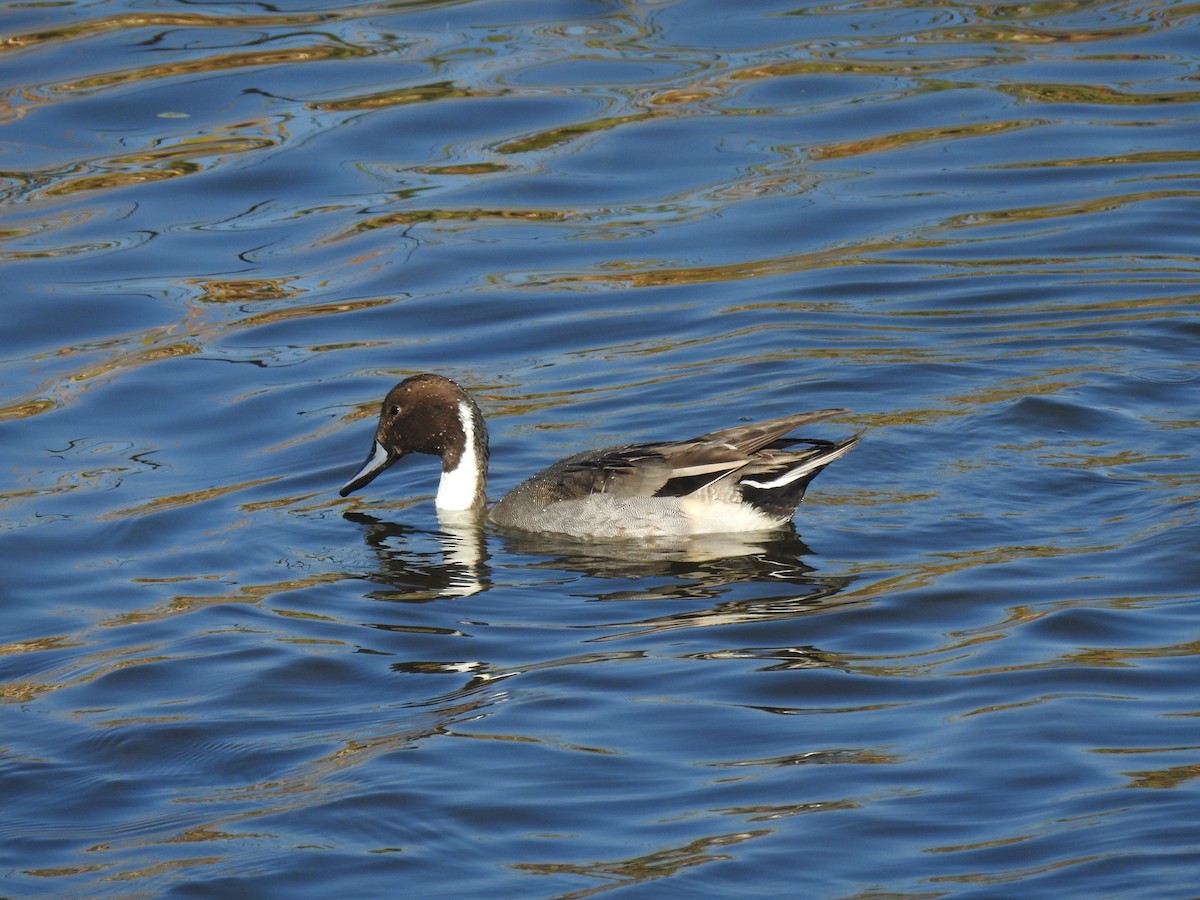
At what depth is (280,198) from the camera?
14266 mm

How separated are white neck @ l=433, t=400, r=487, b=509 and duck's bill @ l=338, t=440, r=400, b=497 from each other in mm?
353

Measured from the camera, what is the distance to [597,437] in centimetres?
1000

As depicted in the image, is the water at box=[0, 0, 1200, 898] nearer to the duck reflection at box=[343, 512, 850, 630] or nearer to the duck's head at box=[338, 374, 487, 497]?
the duck reflection at box=[343, 512, 850, 630]

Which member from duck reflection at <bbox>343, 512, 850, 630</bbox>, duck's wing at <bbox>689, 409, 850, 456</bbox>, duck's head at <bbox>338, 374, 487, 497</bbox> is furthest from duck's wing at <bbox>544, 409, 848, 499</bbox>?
duck's head at <bbox>338, 374, 487, 497</bbox>

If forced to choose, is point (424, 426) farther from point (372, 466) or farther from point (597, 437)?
point (597, 437)

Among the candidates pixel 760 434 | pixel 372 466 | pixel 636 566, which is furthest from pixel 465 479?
pixel 760 434

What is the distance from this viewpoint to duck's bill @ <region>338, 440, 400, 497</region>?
31.7ft

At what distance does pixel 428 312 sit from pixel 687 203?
2.36 meters

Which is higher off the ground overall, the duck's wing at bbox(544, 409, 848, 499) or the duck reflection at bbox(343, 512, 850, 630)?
the duck's wing at bbox(544, 409, 848, 499)

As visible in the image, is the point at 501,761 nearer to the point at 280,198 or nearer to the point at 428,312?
the point at 428,312

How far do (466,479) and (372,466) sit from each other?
0.52 m

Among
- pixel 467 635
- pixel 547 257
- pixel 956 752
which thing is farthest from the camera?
Result: pixel 547 257

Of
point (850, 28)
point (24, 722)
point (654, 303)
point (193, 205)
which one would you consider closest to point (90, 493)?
point (24, 722)

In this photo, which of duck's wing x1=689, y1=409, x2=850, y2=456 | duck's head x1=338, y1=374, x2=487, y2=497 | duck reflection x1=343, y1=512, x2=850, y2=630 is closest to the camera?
duck reflection x1=343, y1=512, x2=850, y2=630
